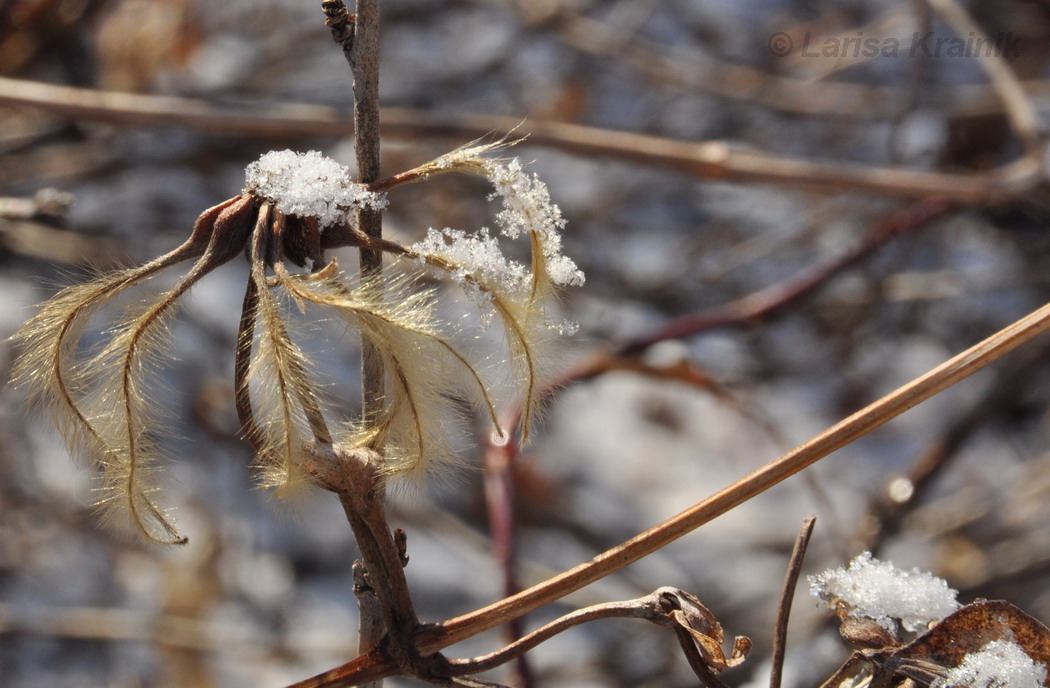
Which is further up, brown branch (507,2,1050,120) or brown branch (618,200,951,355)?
brown branch (507,2,1050,120)

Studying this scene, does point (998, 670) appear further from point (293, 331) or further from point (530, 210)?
point (293, 331)

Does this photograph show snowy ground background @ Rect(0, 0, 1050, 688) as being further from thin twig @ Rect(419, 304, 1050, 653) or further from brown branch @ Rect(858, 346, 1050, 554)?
thin twig @ Rect(419, 304, 1050, 653)

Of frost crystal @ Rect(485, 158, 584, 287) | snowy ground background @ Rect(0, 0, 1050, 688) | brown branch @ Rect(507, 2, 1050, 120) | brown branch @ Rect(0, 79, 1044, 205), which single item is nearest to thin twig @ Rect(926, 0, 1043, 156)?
brown branch @ Rect(0, 79, 1044, 205)

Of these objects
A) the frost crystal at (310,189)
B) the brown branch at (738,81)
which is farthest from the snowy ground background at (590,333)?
the frost crystal at (310,189)

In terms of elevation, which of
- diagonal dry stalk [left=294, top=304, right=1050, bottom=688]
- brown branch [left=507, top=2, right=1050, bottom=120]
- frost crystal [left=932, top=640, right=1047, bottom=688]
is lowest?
frost crystal [left=932, top=640, right=1047, bottom=688]

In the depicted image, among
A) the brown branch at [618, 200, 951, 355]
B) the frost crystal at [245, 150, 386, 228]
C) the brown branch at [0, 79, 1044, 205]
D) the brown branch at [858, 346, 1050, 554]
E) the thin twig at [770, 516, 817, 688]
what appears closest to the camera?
the frost crystal at [245, 150, 386, 228]

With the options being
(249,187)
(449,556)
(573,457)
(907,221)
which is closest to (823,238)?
(907,221)

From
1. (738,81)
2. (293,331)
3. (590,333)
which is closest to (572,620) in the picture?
(293,331)
